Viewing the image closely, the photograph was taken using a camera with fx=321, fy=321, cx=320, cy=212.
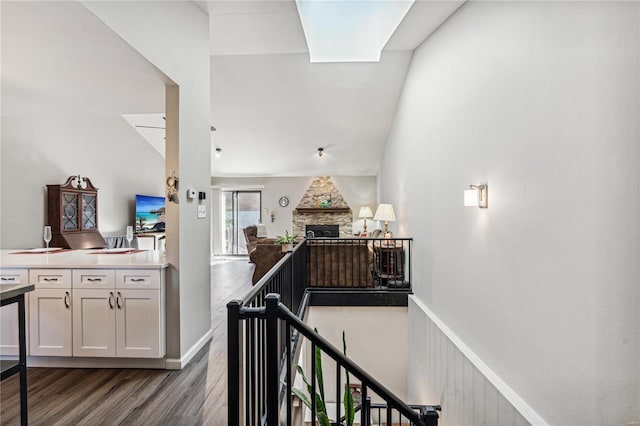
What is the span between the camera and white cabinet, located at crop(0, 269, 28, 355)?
293 cm

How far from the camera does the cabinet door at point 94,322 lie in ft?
9.53

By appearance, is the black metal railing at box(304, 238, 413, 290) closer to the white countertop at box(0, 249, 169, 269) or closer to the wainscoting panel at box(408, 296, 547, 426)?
the wainscoting panel at box(408, 296, 547, 426)

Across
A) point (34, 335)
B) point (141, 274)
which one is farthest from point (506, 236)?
point (34, 335)

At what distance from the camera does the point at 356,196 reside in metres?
10.3

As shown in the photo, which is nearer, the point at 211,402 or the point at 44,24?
the point at 44,24

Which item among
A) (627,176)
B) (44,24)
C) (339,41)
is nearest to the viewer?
(627,176)

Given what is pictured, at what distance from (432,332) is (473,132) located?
8.04 feet

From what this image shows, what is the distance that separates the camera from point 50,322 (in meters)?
2.92

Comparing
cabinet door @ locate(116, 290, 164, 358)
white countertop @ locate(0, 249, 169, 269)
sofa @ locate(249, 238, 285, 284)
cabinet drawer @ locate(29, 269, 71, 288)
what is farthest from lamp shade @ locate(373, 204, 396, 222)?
cabinet drawer @ locate(29, 269, 71, 288)

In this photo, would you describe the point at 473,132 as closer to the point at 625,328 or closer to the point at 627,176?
the point at 627,176

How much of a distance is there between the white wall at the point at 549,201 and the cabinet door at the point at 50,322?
3741 mm

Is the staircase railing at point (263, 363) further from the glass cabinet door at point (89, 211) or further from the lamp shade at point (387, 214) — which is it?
the glass cabinet door at point (89, 211)

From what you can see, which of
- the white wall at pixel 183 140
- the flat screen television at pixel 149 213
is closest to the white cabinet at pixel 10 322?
the white wall at pixel 183 140

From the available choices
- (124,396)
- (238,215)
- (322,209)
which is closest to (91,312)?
(124,396)
